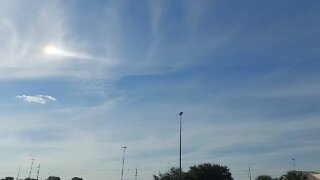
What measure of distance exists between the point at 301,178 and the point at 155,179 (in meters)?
50.8

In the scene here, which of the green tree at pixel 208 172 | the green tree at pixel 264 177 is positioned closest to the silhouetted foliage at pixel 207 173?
the green tree at pixel 208 172

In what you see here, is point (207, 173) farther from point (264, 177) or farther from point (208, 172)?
point (264, 177)

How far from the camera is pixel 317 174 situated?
10262 centimetres

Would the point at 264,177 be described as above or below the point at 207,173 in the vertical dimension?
above

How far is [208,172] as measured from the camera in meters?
95.2

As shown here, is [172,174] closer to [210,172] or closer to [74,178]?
[210,172]

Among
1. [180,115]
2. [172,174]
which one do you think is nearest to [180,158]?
[180,115]

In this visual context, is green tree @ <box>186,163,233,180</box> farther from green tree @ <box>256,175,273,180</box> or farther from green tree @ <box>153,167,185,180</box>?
green tree @ <box>256,175,273,180</box>

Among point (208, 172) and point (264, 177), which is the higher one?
point (264, 177)

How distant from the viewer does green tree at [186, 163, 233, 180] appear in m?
94.1

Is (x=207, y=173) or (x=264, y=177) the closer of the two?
(x=207, y=173)

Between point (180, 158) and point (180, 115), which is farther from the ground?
point (180, 115)

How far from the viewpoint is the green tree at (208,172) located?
94.1 m

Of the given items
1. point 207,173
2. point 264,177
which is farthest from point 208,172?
point 264,177
